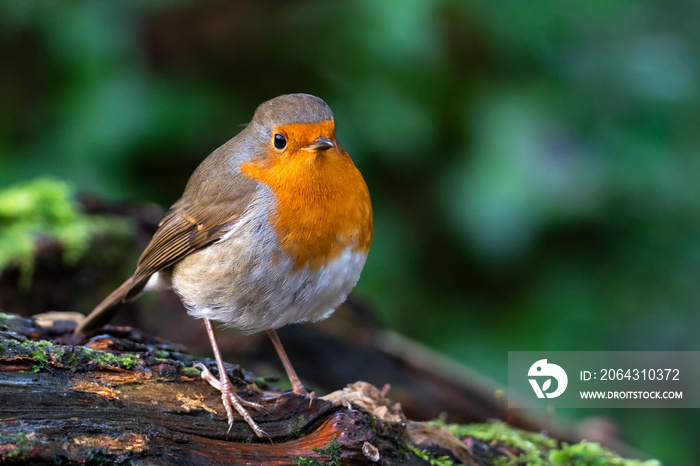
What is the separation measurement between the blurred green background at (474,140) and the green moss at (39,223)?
0.40 ft

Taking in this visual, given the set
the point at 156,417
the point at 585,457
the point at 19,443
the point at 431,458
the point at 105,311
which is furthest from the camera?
the point at 105,311

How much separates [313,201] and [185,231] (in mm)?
680

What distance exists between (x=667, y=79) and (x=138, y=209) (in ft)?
11.2

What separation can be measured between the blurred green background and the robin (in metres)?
1.48

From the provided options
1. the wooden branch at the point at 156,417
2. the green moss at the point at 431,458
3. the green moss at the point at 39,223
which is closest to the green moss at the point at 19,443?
the wooden branch at the point at 156,417

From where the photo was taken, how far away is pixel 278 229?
8.65ft

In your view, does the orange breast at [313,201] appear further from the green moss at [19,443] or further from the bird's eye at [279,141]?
the green moss at [19,443]

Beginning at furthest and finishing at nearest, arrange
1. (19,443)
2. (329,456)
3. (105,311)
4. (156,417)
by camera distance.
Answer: (105,311)
(329,456)
(156,417)
(19,443)

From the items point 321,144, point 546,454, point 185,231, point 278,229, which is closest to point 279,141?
point 321,144

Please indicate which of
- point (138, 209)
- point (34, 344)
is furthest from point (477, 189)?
point (34, 344)

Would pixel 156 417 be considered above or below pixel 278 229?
below

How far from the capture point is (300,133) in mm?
2693

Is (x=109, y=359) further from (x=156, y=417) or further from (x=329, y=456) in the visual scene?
(x=329, y=456)

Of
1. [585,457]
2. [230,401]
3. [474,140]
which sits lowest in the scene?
[230,401]
